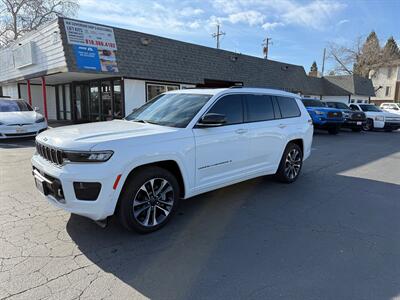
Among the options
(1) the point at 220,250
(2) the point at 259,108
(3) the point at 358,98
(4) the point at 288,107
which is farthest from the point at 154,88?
(3) the point at 358,98

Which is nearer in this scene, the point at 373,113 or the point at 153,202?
the point at 153,202

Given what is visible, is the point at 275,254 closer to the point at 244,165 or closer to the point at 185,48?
A: the point at 244,165

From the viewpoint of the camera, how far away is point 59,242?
10.9ft

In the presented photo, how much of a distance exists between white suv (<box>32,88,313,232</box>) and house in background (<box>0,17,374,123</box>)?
29.7 ft

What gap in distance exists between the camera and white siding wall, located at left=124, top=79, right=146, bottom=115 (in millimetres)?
14055

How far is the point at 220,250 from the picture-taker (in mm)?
3217

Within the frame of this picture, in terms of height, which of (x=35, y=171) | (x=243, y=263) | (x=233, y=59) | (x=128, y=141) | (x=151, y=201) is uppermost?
(x=233, y=59)

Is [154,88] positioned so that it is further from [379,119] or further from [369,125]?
[379,119]

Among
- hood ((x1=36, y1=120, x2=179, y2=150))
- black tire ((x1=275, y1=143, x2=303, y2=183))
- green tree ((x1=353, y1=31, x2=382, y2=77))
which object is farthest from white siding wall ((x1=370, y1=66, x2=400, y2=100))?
hood ((x1=36, y1=120, x2=179, y2=150))

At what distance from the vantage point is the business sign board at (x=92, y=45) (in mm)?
11812

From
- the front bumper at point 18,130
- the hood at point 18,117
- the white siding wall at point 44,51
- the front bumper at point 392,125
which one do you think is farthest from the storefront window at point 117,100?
the front bumper at point 392,125

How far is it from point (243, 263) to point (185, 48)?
48.1ft

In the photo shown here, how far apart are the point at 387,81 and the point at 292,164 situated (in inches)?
2294

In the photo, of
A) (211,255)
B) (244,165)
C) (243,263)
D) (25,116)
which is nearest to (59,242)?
(211,255)
